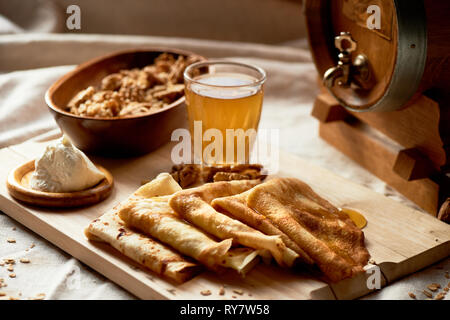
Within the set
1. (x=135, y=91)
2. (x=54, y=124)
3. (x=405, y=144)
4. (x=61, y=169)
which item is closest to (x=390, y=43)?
(x=405, y=144)

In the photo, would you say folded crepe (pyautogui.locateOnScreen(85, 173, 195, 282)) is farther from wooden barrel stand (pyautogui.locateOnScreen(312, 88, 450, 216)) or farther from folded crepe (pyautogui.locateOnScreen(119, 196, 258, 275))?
wooden barrel stand (pyautogui.locateOnScreen(312, 88, 450, 216))

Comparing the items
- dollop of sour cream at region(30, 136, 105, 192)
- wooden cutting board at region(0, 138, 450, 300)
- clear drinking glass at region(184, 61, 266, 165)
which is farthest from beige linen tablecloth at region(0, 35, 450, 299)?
clear drinking glass at region(184, 61, 266, 165)

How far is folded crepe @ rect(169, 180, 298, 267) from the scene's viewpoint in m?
1.42

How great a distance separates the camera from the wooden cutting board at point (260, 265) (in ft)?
4.58

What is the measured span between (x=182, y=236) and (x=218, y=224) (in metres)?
0.09

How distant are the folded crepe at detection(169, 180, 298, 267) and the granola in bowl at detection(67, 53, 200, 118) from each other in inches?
18.0

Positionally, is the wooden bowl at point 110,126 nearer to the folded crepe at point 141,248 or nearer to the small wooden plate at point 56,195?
the small wooden plate at point 56,195

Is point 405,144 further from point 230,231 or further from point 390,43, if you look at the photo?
point 230,231

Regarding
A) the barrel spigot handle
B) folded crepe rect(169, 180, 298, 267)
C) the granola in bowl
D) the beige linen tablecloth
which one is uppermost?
the barrel spigot handle

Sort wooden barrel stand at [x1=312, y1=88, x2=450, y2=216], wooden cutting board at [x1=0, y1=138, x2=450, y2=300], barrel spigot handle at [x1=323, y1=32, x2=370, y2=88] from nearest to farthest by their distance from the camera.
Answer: wooden cutting board at [x1=0, y1=138, x2=450, y2=300] → wooden barrel stand at [x1=312, y1=88, x2=450, y2=216] → barrel spigot handle at [x1=323, y1=32, x2=370, y2=88]

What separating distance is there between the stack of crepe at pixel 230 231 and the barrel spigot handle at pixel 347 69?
1.52 feet

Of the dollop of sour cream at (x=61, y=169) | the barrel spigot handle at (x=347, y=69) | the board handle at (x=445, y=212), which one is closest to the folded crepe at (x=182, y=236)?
the dollop of sour cream at (x=61, y=169)

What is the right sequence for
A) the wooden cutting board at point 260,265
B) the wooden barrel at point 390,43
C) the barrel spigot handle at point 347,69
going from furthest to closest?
the barrel spigot handle at point 347,69 < the wooden barrel at point 390,43 < the wooden cutting board at point 260,265
